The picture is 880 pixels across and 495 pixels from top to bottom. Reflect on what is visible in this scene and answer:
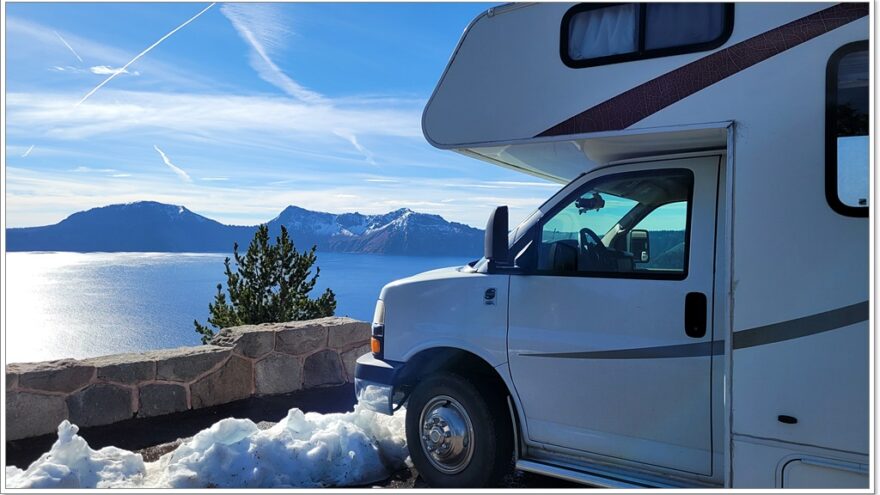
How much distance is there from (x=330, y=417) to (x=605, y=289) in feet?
8.83

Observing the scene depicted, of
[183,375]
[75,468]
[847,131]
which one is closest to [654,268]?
[847,131]

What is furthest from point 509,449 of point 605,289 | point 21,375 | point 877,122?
point 21,375

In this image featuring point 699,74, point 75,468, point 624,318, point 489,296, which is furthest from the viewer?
point 75,468

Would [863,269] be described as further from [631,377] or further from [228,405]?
[228,405]

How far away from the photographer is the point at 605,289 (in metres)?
3.85

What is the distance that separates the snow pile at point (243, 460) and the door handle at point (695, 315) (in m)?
2.52

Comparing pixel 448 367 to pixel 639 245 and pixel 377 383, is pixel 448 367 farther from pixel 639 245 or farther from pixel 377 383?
pixel 639 245

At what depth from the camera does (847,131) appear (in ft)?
9.96

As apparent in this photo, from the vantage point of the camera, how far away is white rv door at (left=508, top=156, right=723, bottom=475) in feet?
11.8

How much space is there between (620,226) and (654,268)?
38cm

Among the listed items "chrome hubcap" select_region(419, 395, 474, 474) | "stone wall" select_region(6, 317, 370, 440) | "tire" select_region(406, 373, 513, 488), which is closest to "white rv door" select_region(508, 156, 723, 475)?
"tire" select_region(406, 373, 513, 488)

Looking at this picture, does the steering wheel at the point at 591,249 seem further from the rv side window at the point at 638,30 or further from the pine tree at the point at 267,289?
the pine tree at the point at 267,289

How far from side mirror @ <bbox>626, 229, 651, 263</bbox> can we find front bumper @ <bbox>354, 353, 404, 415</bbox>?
1.78 metres

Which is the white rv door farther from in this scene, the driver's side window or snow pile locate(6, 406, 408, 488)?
snow pile locate(6, 406, 408, 488)
